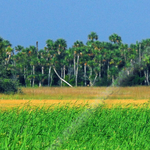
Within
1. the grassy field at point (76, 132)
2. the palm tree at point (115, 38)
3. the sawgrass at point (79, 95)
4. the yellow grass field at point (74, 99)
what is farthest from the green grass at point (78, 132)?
the palm tree at point (115, 38)

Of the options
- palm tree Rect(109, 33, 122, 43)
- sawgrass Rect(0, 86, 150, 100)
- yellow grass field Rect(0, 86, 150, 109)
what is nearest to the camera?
yellow grass field Rect(0, 86, 150, 109)

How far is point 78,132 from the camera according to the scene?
35.5 feet

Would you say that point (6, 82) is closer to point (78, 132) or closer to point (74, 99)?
point (74, 99)

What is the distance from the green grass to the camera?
343 inches

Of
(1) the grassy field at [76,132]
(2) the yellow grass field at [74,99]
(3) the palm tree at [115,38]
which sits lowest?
(1) the grassy field at [76,132]

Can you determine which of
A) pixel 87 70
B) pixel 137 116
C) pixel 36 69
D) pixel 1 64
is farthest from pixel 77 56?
pixel 137 116

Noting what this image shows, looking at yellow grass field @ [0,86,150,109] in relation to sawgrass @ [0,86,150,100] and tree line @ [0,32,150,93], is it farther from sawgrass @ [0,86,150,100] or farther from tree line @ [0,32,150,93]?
tree line @ [0,32,150,93]

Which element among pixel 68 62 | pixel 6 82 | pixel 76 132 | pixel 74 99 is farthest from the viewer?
pixel 68 62

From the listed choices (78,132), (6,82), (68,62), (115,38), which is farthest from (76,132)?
(115,38)

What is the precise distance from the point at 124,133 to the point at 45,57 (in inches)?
3881

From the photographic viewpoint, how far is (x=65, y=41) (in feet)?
354

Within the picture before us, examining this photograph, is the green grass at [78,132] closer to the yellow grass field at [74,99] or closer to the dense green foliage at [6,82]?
the yellow grass field at [74,99]

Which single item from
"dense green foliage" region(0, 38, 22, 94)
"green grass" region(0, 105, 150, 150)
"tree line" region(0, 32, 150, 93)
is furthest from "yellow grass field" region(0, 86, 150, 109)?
"tree line" region(0, 32, 150, 93)

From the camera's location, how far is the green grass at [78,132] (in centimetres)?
872
